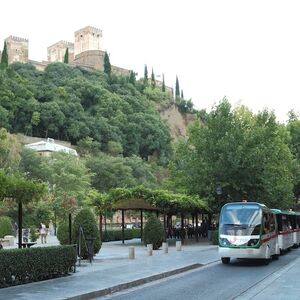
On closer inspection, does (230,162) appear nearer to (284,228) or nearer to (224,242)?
(284,228)

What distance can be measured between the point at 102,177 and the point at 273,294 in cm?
8243

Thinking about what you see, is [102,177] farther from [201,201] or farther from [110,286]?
[110,286]

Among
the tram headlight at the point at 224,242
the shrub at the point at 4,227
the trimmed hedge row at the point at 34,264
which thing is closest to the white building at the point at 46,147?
the shrub at the point at 4,227

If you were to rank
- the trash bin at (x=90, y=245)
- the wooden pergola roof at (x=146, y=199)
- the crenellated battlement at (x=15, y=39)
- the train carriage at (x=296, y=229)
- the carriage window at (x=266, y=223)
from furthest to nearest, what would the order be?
the crenellated battlement at (x=15, y=39) < the train carriage at (x=296, y=229) < the wooden pergola roof at (x=146, y=199) < the carriage window at (x=266, y=223) < the trash bin at (x=90, y=245)

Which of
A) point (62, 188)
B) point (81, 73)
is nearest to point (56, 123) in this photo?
point (81, 73)

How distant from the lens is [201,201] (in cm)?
4038

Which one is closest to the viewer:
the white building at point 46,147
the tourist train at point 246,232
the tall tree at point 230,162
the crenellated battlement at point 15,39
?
the tourist train at point 246,232

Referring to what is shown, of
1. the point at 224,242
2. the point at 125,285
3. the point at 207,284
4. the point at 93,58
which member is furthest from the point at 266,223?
the point at 93,58

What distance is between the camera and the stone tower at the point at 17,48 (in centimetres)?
18102

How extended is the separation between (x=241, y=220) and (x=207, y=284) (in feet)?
26.1

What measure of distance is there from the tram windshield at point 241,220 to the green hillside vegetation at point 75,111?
84.5m

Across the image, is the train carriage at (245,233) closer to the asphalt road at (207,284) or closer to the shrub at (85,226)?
the asphalt road at (207,284)

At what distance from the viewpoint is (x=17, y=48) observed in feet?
601

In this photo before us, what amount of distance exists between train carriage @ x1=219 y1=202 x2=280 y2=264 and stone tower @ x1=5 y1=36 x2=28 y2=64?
168 m
